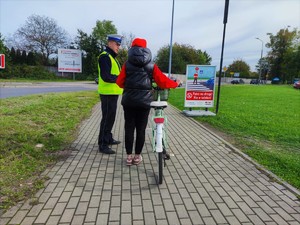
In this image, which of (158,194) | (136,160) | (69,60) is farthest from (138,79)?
(69,60)

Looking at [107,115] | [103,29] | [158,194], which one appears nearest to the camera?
[158,194]

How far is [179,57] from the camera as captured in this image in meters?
59.3

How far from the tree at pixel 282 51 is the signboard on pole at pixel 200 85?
66.0m

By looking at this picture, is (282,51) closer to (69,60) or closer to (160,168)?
(69,60)

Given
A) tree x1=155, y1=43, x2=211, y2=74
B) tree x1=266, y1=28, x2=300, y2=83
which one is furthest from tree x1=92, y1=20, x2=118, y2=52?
tree x1=266, y1=28, x2=300, y2=83

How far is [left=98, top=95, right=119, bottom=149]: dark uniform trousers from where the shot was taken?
4734 mm

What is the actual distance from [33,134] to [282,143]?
582 centimetres

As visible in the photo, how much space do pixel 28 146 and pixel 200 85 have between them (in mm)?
6549

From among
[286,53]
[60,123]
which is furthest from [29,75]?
[286,53]

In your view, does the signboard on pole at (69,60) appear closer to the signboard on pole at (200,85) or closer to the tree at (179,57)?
the tree at (179,57)

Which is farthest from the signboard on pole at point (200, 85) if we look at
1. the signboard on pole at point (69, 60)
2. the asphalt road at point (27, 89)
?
the signboard on pole at point (69, 60)

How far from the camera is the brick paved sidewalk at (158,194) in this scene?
2.87 m

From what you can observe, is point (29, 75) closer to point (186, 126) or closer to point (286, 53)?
point (186, 126)

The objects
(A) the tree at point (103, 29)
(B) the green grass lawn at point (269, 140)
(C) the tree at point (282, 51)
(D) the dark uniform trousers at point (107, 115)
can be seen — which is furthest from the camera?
(C) the tree at point (282, 51)
